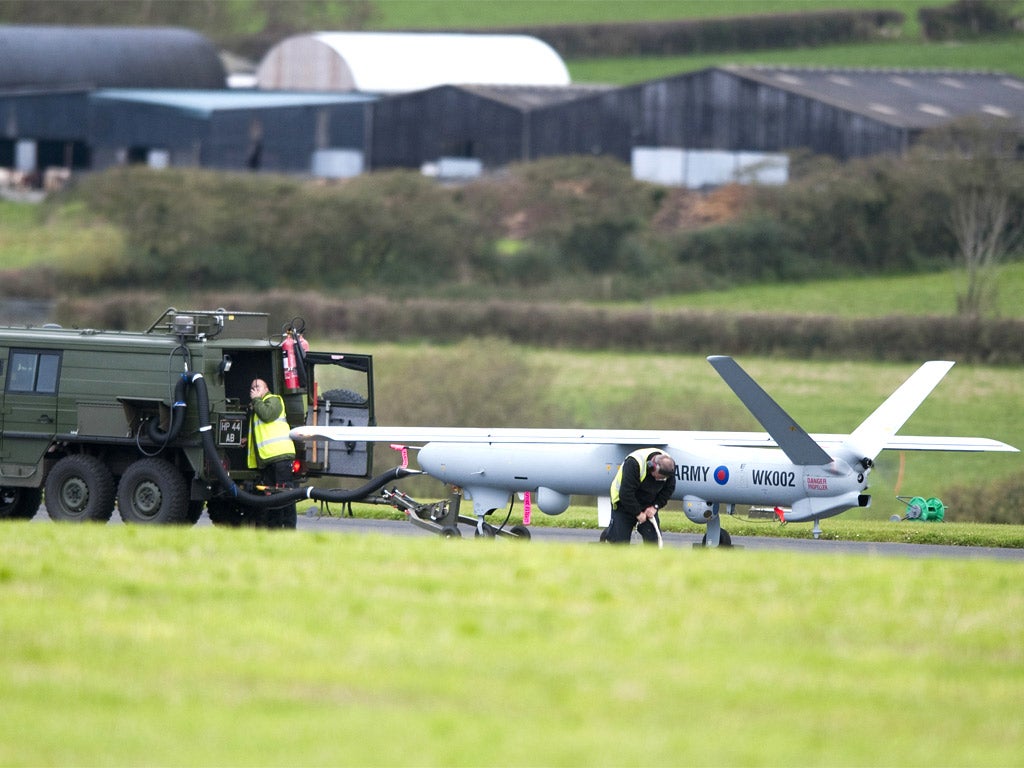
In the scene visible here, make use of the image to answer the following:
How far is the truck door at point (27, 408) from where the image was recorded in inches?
742

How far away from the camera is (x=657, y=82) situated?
2525 inches

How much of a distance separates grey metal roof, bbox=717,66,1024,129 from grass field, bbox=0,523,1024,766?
5093cm

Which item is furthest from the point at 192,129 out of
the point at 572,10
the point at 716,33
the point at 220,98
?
the point at 572,10

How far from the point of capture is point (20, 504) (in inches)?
785

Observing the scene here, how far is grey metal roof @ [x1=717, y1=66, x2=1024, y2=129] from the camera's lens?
61375 mm

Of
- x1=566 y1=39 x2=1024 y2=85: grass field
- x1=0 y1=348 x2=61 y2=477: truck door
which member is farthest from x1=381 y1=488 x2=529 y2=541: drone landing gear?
x1=566 y1=39 x2=1024 y2=85: grass field

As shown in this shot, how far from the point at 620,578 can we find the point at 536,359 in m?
30.3

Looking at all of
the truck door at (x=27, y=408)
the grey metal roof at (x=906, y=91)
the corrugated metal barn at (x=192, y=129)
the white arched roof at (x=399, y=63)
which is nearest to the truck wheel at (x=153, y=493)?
the truck door at (x=27, y=408)

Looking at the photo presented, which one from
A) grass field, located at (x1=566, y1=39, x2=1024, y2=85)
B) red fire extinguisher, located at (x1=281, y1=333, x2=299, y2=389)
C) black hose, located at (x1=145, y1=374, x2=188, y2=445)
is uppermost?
grass field, located at (x1=566, y1=39, x2=1024, y2=85)

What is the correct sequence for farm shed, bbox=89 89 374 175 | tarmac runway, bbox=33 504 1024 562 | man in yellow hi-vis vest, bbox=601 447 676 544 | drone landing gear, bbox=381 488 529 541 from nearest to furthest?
1. man in yellow hi-vis vest, bbox=601 447 676 544
2. drone landing gear, bbox=381 488 529 541
3. tarmac runway, bbox=33 504 1024 562
4. farm shed, bbox=89 89 374 175

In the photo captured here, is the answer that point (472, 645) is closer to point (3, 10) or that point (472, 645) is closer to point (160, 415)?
point (160, 415)

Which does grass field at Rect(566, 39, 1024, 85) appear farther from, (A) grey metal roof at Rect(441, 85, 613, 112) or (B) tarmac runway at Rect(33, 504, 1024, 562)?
(B) tarmac runway at Rect(33, 504, 1024, 562)

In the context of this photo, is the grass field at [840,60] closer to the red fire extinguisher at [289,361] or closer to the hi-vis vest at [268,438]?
the red fire extinguisher at [289,361]

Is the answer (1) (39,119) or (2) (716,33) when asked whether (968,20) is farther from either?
(1) (39,119)
